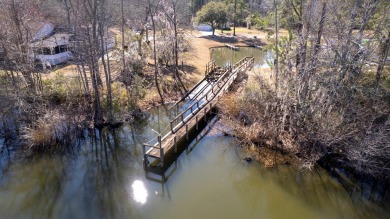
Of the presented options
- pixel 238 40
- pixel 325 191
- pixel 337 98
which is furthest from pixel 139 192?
pixel 238 40

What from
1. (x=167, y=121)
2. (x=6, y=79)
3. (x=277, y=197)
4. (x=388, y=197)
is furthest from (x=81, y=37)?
(x=388, y=197)

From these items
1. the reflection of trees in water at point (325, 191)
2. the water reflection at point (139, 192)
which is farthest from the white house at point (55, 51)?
the reflection of trees in water at point (325, 191)

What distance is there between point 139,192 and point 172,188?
56.1 inches

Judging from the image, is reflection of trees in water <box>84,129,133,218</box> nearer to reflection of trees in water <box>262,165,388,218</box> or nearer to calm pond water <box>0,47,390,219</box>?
calm pond water <box>0,47,390,219</box>

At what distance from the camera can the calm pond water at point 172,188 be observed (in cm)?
1116

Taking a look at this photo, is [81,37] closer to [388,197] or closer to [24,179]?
[24,179]

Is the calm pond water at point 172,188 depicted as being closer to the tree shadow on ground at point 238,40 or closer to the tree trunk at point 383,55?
the tree trunk at point 383,55

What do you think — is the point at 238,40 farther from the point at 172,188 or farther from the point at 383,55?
the point at 172,188

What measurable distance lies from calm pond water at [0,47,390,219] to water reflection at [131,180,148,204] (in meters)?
0.04

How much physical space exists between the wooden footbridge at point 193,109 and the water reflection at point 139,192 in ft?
4.28

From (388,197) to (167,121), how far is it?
12392 millimetres

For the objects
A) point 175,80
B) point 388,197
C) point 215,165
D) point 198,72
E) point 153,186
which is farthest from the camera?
point 198,72

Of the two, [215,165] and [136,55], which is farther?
[136,55]

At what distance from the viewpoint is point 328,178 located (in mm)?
12867
